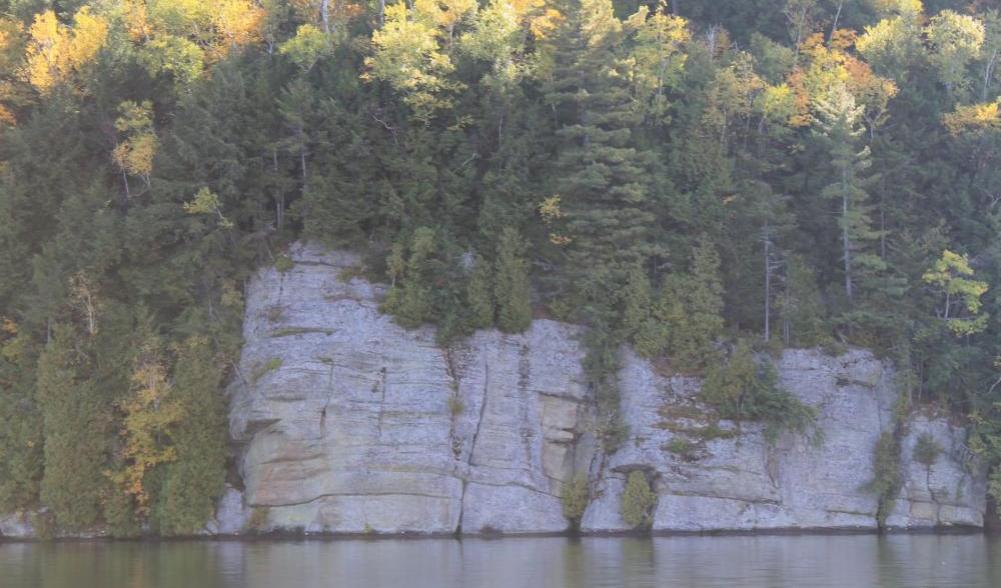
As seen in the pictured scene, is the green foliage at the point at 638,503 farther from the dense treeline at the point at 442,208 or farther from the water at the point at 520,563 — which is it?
the dense treeline at the point at 442,208

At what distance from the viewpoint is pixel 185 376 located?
44906 millimetres

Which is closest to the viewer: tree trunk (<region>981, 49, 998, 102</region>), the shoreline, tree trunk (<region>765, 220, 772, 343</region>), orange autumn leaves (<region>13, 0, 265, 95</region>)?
the shoreline

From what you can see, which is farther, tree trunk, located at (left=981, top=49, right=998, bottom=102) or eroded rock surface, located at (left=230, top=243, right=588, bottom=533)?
tree trunk, located at (left=981, top=49, right=998, bottom=102)

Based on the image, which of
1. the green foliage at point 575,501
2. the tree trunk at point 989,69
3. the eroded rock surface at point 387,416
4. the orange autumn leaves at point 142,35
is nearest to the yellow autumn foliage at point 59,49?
the orange autumn leaves at point 142,35

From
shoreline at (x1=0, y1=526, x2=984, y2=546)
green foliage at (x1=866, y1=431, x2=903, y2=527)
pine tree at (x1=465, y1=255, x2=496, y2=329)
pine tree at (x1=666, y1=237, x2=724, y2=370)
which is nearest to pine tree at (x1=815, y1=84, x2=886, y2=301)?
pine tree at (x1=666, y1=237, x2=724, y2=370)

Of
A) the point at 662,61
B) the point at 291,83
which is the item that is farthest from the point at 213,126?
the point at 662,61

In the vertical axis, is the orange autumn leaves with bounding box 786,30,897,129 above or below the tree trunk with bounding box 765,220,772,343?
above

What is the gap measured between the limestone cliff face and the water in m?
2.19

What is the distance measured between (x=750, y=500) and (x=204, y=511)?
19.2 metres

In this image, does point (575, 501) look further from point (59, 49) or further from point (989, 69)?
point (989, 69)

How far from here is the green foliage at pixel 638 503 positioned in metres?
44.0

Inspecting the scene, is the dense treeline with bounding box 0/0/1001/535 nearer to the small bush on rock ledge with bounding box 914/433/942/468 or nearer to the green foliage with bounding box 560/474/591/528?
the small bush on rock ledge with bounding box 914/433/942/468

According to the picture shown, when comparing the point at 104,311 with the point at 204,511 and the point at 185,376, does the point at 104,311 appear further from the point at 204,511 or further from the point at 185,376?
the point at 204,511

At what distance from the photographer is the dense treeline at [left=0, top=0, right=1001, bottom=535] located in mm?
45844
